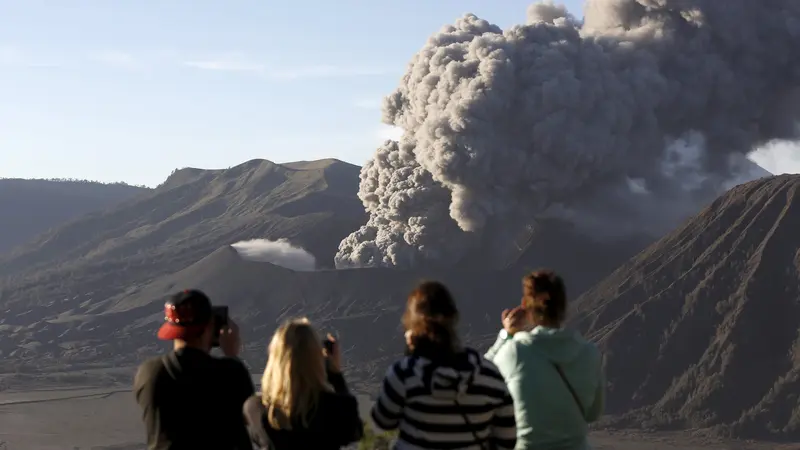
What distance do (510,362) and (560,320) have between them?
0.91 ft

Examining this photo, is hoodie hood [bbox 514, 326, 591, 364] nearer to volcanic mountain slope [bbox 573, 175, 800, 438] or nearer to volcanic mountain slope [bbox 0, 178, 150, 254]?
volcanic mountain slope [bbox 573, 175, 800, 438]

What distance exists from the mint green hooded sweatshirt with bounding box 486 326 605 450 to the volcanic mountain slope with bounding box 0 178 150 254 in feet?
467

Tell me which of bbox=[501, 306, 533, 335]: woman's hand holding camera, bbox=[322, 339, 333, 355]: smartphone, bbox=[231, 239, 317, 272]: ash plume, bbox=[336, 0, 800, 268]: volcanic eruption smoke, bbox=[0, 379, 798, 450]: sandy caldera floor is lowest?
bbox=[0, 379, 798, 450]: sandy caldera floor

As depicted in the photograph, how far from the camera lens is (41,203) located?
6506 inches

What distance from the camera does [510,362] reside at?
5750 mm

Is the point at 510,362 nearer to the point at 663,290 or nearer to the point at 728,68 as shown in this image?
the point at 663,290

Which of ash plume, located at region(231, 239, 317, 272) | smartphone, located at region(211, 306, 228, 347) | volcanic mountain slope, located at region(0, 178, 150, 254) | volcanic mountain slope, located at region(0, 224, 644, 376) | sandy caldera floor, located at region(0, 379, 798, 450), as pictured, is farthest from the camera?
volcanic mountain slope, located at region(0, 178, 150, 254)

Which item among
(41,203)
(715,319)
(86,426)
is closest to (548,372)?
(86,426)

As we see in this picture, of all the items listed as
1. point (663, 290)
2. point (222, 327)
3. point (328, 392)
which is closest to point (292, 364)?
point (328, 392)

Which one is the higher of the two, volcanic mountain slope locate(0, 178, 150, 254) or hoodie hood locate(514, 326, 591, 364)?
volcanic mountain slope locate(0, 178, 150, 254)

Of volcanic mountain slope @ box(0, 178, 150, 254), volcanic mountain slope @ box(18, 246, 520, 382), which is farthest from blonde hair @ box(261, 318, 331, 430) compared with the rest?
volcanic mountain slope @ box(0, 178, 150, 254)

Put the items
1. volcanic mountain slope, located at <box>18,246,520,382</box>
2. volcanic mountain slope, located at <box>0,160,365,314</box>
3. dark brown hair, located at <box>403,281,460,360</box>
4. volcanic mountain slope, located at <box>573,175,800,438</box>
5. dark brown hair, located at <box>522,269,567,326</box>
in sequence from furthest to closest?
volcanic mountain slope, located at <box>0,160,365,314</box>, volcanic mountain slope, located at <box>18,246,520,382</box>, volcanic mountain slope, located at <box>573,175,800,438</box>, dark brown hair, located at <box>522,269,567,326</box>, dark brown hair, located at <box>403,281,460,360</box>

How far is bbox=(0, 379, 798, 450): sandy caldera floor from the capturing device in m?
42.9

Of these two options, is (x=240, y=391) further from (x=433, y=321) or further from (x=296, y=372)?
(x=433, y=321)
